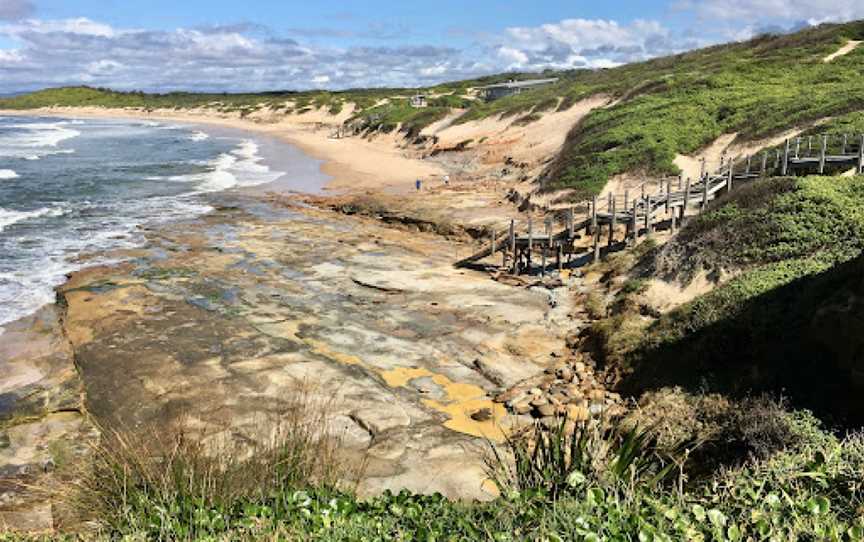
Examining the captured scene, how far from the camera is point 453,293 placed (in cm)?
2069

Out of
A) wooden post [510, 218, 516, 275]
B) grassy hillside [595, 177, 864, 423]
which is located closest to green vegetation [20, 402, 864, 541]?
grassy hillside [595, 177, 864, 423]

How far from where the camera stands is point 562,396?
1367cm

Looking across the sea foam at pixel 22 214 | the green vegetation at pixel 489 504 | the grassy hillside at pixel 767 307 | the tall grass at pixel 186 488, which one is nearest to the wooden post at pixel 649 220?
the grassy hillside at pixel 767 307

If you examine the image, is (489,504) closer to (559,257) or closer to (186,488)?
(186,488)

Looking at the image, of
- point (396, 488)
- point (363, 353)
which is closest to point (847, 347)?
point (396, 488)

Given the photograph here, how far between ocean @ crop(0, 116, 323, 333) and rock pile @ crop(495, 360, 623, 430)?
1479cm

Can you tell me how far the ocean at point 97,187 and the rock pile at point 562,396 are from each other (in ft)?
48.5

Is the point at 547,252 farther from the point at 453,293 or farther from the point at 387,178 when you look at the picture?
the point at 387,178

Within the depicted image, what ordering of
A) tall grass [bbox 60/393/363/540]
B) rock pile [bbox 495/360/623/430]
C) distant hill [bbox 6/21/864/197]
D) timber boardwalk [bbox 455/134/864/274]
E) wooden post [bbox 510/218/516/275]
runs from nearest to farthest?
1. tall grass [bbox 60/393/363/540]
2. rock pile [bbox 495/360/623/430]
3. timber boardwalk [bbox 455/134/864/274]
4. wooden post [bbox 510/218/516/275]
5. distant hill [bbox 6/21/864/197]

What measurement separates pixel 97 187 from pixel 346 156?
Result: 22.3 metres

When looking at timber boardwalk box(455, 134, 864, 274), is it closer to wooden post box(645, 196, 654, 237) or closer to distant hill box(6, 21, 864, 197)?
wooden post box(645, 196, 654, 237)

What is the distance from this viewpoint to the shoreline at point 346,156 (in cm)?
4403

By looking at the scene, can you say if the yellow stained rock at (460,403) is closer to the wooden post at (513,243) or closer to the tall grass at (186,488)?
the tall grass at (186,488)

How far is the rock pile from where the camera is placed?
1298 centimetres
